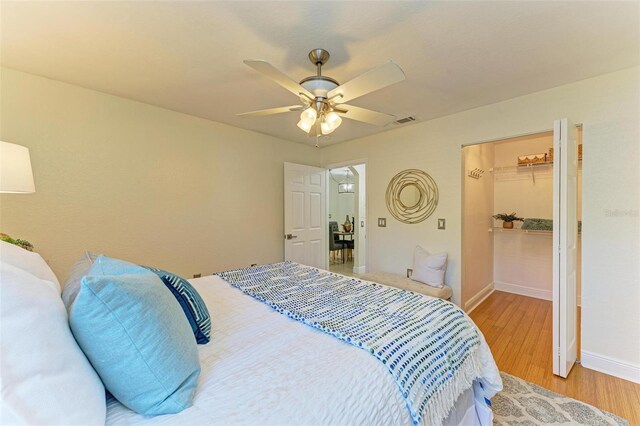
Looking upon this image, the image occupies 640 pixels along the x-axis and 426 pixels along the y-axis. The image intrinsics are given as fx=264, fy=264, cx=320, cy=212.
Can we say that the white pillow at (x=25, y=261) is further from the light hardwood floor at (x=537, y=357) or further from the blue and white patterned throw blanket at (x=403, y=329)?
the light hardwood floor at (x=537, y=357)

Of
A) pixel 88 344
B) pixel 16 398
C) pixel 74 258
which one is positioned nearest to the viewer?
pixel 16 398

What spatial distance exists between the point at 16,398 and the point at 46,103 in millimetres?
2777

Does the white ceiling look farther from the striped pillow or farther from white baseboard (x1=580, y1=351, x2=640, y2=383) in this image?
white baseboard (x1=580, y1=351, x2=640, y2=383)

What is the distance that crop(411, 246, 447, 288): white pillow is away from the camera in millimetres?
3049

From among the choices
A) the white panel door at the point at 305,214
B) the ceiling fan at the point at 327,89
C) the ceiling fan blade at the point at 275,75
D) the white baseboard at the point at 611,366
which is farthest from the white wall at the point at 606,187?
the white panel door at the point at 305,214

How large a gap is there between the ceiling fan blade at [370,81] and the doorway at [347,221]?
243cm

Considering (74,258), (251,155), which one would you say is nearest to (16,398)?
(74,258)

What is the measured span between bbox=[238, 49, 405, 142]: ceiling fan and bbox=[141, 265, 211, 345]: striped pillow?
1136 mm

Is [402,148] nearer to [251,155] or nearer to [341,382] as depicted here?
[251,155]

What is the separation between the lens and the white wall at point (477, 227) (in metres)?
3.25

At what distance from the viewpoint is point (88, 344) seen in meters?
0.75

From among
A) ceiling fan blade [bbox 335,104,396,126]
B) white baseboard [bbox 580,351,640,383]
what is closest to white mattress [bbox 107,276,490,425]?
ceiling fan blade [bbox 335,104,396,126]

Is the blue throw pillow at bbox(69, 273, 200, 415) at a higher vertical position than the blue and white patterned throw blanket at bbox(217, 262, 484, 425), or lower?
higher

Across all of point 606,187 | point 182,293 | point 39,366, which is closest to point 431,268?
point 606,187
